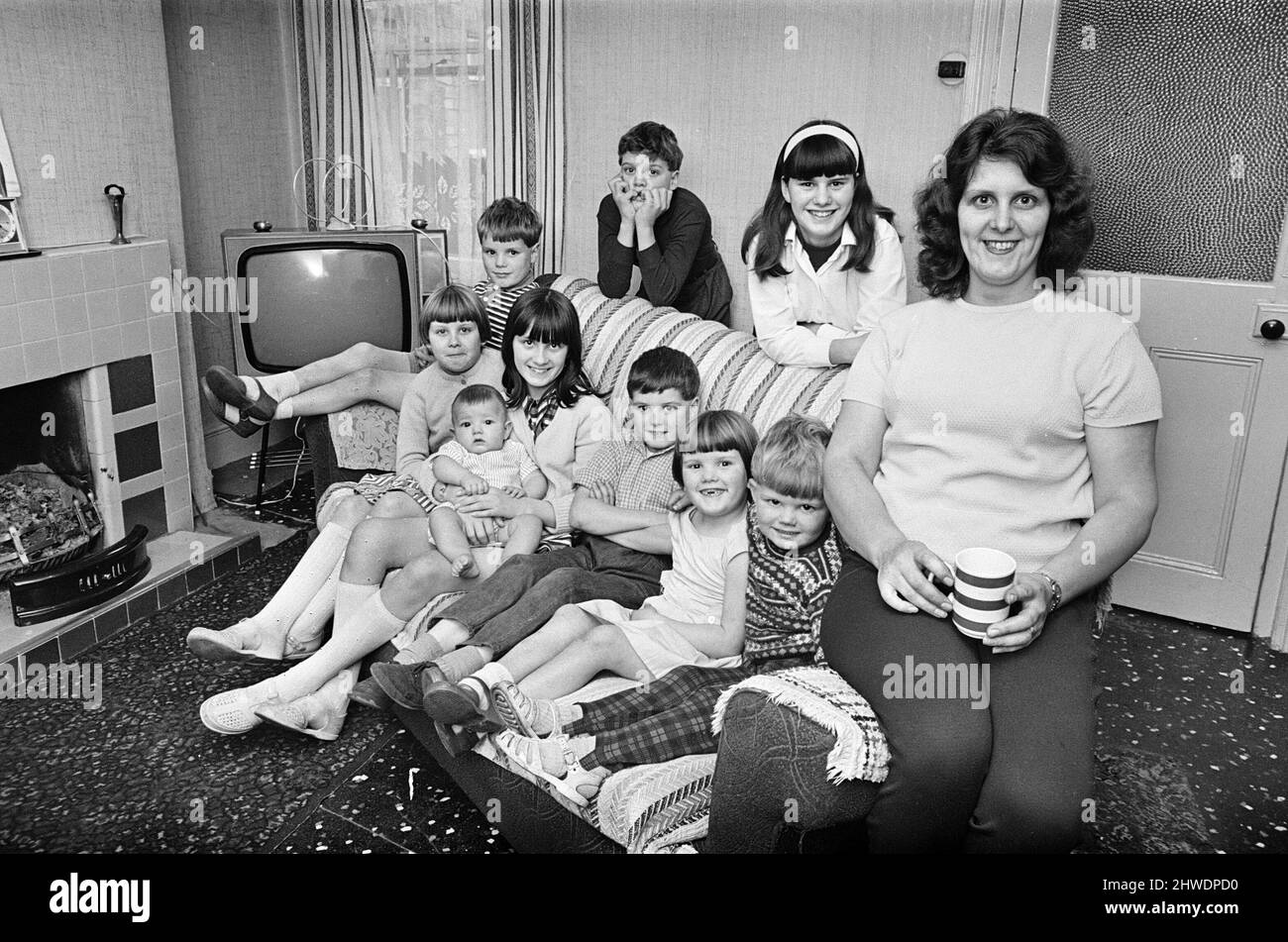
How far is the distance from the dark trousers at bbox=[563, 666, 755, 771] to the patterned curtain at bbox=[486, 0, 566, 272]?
7.37 feet

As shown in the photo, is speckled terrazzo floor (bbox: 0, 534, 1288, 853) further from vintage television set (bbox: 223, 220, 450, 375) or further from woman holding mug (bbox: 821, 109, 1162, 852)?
vintage television set (bbox: 223, 220, 450, 375)

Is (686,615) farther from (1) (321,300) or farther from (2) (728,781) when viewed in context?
(1) (321,300)

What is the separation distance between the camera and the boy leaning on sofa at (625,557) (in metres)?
1.67

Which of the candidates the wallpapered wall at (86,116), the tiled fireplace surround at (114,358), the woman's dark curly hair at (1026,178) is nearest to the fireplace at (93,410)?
the tiled fireplace surround at (114,358)

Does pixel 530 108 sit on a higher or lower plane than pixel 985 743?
higher

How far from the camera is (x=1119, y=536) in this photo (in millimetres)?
1478

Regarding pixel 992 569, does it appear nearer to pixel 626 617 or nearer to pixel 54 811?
pixel 626 617

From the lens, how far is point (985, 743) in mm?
1341

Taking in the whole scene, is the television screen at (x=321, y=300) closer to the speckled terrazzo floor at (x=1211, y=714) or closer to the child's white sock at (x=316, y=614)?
the child's white sock at (x=316, y=614)

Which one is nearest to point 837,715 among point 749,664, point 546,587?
point 749,664

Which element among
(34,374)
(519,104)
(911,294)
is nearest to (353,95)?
(519,104)

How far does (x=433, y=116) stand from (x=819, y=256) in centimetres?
195

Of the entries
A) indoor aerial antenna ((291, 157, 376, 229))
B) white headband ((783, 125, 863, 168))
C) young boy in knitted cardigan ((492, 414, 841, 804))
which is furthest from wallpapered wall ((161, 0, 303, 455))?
young boy in knitted cardigan ((492, 414, 841, 804))

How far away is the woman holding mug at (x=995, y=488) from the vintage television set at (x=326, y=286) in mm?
1940
